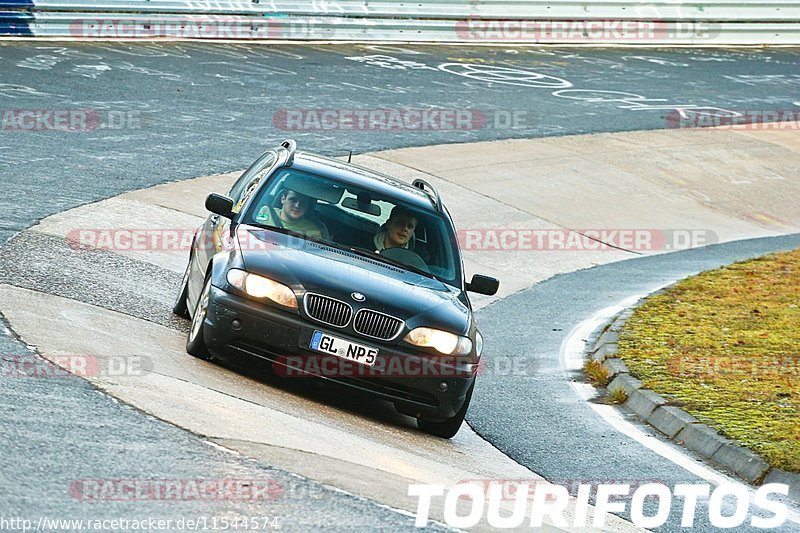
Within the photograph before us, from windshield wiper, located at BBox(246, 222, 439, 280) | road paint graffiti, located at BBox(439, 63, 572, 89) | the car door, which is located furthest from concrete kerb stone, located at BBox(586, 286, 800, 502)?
road paint graffiti, located at BBox(439, 63, 572, 89)

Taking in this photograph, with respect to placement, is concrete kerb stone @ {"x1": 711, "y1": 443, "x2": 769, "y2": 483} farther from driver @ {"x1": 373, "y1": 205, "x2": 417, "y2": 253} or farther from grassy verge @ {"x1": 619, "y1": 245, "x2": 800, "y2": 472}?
driver @ {"x1": 373, "y1": 205, "x2": 417, "y2": 253}

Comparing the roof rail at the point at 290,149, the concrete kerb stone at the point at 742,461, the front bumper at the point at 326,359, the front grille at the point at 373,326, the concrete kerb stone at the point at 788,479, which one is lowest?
the concrete kerb stone at the point at 742,461

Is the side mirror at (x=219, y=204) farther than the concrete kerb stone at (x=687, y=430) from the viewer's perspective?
Yes

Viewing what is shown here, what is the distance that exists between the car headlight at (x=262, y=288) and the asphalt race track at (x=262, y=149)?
782 millimetres

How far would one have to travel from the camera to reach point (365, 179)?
10375mm

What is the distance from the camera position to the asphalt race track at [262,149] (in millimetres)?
6652

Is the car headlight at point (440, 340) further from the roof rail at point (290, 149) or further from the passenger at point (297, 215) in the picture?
the roof rail at point (290, 149)

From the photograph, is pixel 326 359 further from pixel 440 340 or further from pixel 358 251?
pixel 358 251

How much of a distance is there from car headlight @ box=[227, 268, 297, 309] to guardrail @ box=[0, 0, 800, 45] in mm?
17119

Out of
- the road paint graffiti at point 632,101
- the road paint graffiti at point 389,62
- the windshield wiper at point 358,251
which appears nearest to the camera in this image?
the windshield wiper at point 358,251

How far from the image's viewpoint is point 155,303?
1129 centimetres

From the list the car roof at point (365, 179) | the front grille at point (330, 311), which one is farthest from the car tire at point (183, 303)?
the front grille at point (330, 311)

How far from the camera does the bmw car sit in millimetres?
8672

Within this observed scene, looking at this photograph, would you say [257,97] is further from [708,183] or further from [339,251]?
[339,251]
